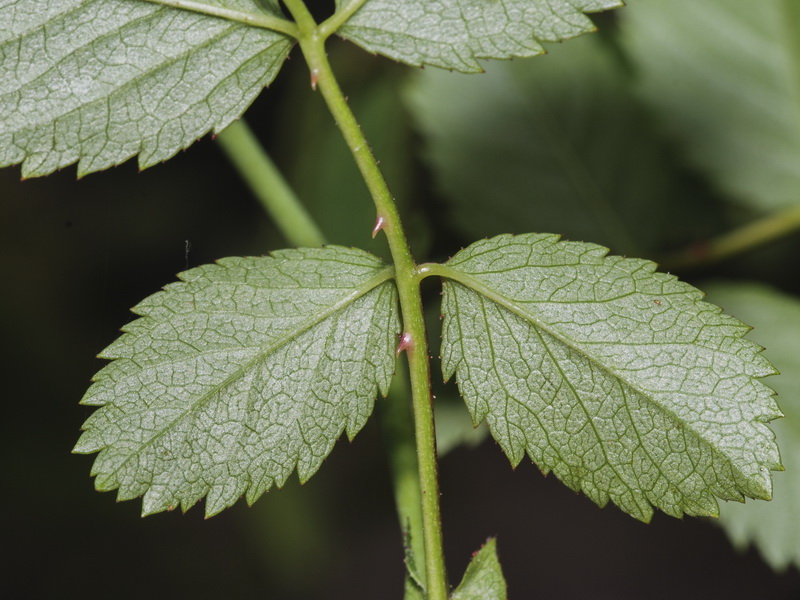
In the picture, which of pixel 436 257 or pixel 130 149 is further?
pixel 436 257

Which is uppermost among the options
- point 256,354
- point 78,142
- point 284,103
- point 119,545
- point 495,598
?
point 284,103

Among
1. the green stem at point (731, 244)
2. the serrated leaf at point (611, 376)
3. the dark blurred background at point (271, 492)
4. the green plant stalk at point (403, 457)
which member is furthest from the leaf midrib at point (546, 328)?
the green stem at point (731, 244)

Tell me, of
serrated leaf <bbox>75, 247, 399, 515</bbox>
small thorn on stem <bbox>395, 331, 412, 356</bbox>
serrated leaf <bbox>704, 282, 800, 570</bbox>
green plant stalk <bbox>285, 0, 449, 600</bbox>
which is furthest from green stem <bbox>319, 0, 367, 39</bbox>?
serrated leaf <bbox>704, 282, 800, 570</bbox>

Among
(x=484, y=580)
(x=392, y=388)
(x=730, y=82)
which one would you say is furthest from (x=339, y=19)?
(x=730, y=82)

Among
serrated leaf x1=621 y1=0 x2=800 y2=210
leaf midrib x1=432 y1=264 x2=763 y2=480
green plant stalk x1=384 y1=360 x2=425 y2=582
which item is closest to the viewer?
leaf midrib x1=432 y1=264 x2=763 y2=480

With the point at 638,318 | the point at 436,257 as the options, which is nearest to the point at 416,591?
the point at 638,318

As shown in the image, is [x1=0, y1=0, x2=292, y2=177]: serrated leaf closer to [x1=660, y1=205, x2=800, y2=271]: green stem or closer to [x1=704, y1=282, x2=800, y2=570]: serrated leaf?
[x1=660, y1=205, x2=800, y2=271]: green stem

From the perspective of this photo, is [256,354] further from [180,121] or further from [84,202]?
[84,202]
